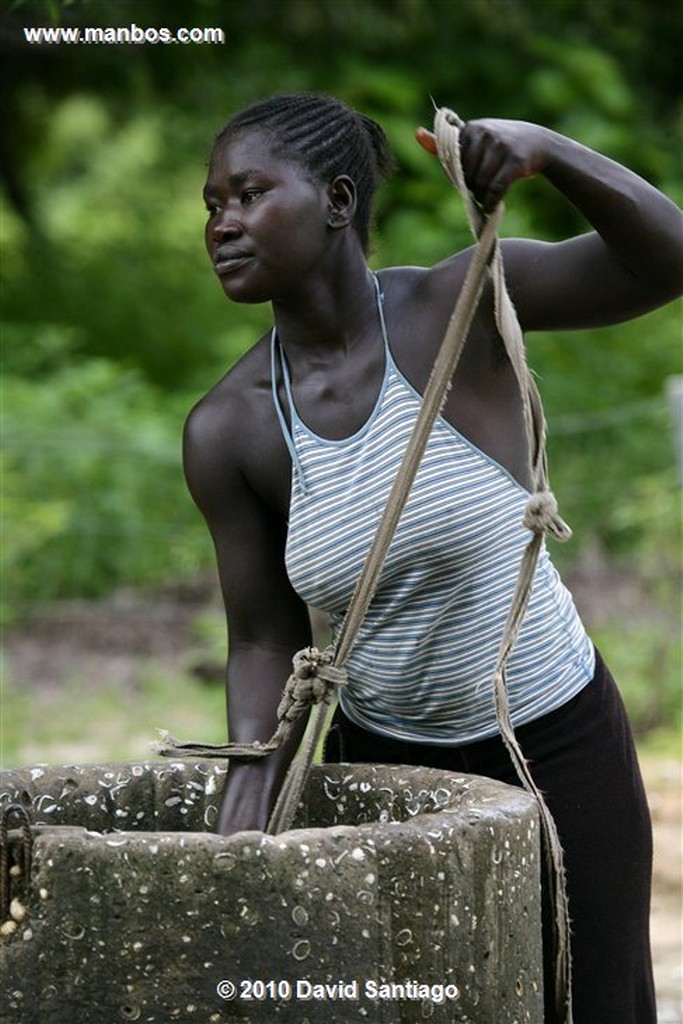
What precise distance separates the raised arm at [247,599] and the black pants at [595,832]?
252 millimetres

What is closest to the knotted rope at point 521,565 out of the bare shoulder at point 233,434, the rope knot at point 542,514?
the rope knot at point 542,514

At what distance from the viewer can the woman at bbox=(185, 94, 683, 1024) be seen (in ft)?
7.64

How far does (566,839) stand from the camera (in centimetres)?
249

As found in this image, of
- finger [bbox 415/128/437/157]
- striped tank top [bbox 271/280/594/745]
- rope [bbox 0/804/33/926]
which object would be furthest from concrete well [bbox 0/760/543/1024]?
finger [bbox 415/128/437/157]

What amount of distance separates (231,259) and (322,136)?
25 centimetres

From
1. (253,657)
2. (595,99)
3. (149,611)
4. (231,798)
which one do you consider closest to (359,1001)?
(231,798)

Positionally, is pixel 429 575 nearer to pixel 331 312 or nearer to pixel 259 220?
pixel 331 312

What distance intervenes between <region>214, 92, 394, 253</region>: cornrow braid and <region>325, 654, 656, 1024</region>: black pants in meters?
0.81

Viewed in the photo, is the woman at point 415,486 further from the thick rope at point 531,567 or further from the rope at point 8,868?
the rope at point 8,868

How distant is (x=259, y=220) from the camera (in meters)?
2.30

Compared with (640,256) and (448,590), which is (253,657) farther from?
(640,256)

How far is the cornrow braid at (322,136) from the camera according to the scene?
238 cm

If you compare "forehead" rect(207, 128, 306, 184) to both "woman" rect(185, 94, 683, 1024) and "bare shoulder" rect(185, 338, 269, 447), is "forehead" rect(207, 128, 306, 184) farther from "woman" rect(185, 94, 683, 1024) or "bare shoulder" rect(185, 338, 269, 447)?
"bare shoulder" rect(185, 338, 269, 447)

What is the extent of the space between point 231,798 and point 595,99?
869 centimetres
